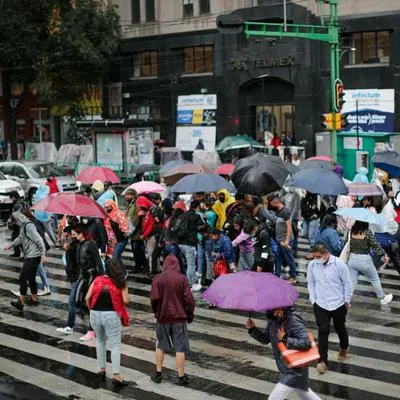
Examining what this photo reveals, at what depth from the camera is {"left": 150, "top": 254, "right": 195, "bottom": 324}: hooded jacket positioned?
31.3 feet

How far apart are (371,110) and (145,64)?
45.7 feet

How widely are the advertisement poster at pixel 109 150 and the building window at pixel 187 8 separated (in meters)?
8.92

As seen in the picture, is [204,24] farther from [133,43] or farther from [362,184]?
[362,184]

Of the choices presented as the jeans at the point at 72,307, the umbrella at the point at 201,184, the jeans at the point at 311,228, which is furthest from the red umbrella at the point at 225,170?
the jeans at the point at 72,307

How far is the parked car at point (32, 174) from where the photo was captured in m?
28.5

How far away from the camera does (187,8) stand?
41.2 metres

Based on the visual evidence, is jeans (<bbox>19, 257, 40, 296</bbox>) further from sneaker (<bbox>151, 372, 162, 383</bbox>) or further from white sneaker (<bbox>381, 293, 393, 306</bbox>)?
white sneaker (<bbox>381, 293, 393, 306</bbox>)

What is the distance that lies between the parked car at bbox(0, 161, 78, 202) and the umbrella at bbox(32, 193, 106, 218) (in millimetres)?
15197

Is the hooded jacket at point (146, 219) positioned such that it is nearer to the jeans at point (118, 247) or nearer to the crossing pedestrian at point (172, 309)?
the jeans at point (118, 247)

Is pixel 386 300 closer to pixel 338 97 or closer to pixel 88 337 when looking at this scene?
pixel 88 337

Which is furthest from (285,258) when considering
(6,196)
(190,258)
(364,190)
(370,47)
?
(370,47)

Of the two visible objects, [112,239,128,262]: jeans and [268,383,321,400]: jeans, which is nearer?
[268,383,321,400]: jeans

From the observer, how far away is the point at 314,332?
12.1 metres

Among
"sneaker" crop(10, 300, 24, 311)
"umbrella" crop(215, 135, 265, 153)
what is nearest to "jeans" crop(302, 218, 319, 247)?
"sneaker" crop(10, 300, 24, 311)
